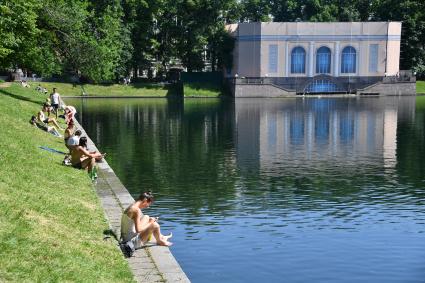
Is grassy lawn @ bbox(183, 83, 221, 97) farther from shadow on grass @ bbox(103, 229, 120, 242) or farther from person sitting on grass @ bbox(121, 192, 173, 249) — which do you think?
person sitting on grass @ bbox(121, 192, 173, 249)

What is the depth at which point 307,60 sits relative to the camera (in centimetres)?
9750

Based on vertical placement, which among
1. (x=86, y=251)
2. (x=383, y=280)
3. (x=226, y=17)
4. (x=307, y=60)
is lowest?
(x=383, y=280)

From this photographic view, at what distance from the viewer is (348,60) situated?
97938mm

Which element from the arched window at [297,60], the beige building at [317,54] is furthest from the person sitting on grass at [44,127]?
the arched window at [297,60]

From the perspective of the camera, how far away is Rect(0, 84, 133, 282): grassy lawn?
1116cm

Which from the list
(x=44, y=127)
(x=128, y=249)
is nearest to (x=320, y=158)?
(x=44, y=127)

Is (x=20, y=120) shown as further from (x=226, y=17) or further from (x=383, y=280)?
(x=226, y=17)

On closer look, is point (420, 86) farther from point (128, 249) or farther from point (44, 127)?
point (128, 249)

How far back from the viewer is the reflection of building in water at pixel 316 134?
34.5 metres

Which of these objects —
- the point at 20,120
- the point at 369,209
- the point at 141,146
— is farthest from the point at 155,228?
the point at 141,146

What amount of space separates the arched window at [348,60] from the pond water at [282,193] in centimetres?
4561

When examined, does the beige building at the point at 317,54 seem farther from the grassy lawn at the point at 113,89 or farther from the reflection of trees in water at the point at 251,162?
the reflection of trees in water at the point at 251,162

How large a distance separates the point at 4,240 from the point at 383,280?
364 inches

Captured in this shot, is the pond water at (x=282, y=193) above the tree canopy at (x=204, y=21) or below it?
below
